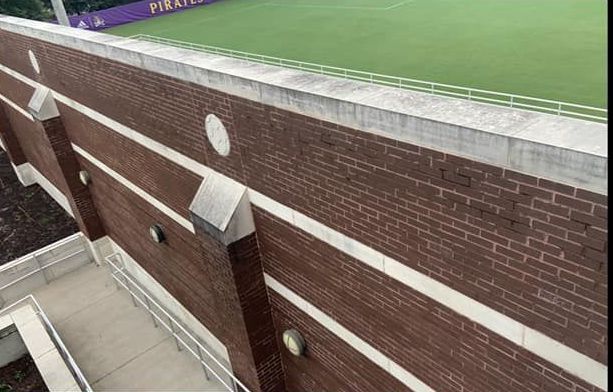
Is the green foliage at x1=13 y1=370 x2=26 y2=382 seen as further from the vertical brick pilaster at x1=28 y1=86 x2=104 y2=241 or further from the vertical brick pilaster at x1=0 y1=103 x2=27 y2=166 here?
the vertical brick pilaster at x1=0 y1=103 x2=27 y2=166

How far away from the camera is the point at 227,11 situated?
3622cm

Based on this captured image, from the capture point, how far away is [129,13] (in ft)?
122

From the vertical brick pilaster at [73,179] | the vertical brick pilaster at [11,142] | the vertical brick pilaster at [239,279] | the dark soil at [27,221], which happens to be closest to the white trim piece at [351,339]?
the vertical brick pilaster at [239,279]

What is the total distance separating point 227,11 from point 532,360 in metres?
35.3

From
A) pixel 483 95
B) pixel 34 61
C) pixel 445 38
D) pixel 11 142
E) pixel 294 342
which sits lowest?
pixel 11 142

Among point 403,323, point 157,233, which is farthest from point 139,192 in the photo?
point 403,323

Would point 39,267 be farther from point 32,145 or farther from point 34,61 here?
point 34,61

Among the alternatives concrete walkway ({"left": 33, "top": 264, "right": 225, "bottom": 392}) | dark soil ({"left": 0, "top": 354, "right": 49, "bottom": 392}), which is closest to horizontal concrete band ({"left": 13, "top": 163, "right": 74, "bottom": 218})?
concrete walkway ({"left": 33, "top": 264, "right": 225, "bottom": 392})

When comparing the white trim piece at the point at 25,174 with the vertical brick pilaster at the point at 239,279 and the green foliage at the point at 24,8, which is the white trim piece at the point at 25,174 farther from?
the green foliage at the point at 24,8

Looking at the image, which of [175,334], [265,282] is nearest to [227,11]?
[175,334]

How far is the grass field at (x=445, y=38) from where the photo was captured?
1442 cm

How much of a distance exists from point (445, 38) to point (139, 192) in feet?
44.7

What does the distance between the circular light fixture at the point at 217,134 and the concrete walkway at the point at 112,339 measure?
229 inches

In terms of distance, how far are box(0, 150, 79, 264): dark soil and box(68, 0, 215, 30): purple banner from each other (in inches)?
654
